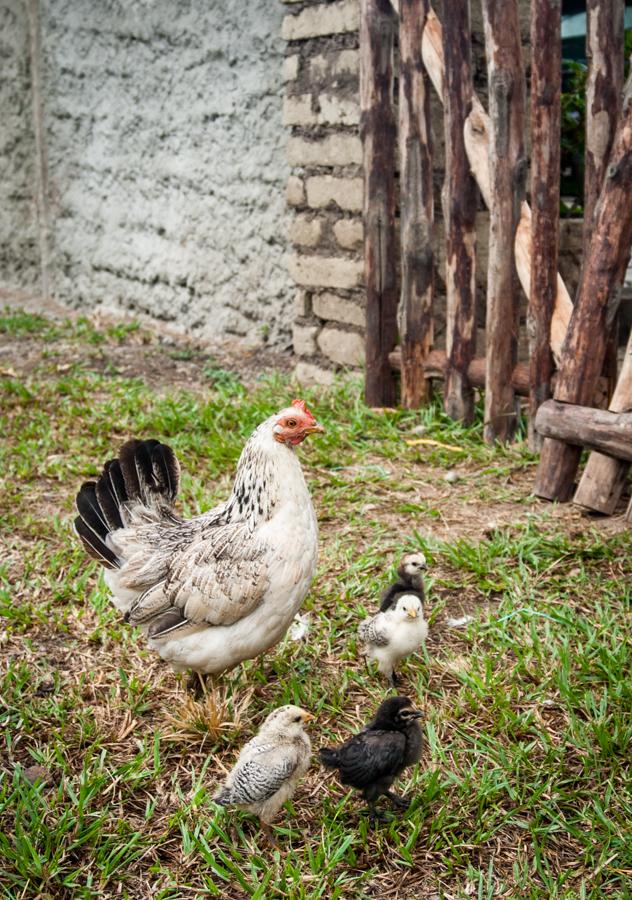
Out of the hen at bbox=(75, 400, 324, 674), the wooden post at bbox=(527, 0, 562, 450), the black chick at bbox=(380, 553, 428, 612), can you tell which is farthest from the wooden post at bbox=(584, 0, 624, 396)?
the hen at bbox=(75, 400, 324, 674)

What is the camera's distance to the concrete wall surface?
23.9 feet

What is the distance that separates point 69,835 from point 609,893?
1.41 m

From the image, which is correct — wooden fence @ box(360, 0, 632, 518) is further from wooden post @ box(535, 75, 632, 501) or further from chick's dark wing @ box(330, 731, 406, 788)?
chick's dark wing @ box(330, 731, 406, 788)

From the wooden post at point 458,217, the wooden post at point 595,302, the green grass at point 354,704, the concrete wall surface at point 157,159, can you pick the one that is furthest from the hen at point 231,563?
the concrete wall surface at point 157,159

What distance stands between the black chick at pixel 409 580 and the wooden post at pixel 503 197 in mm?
1742

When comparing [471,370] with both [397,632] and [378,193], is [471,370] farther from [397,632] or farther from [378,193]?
[397,632]

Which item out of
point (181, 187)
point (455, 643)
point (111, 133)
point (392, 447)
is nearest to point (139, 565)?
point (455, 643)

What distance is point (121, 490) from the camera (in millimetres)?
3551

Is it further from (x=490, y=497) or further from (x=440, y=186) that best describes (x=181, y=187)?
(x=490, y=497)

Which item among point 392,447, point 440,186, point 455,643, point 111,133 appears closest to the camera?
point 455,643

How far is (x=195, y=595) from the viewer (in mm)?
3123

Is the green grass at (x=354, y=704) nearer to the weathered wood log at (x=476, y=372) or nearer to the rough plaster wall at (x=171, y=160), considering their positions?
the weathered wood log at (x=476, y=372)

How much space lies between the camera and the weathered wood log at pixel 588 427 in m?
4.21

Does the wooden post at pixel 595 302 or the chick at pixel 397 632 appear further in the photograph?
the wooden post at pixel 595 302
